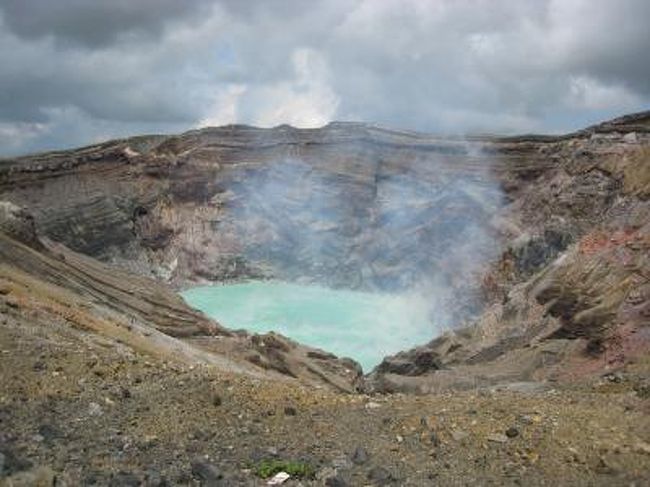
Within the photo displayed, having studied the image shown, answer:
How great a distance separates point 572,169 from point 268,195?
55.9 feet

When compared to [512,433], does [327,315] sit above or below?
above

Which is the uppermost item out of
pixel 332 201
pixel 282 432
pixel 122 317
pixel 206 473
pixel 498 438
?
pixel 332 201

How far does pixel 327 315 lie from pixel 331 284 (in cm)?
840

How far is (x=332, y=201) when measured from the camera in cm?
4697

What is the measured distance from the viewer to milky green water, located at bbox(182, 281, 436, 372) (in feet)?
106

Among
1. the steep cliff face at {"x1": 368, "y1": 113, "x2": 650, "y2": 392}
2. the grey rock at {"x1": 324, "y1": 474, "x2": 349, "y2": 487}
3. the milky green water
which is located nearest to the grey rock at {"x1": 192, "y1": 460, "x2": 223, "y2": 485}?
the grey rock at {"x1": 324, "y1": 474, "x2": 349, "y2": 487}


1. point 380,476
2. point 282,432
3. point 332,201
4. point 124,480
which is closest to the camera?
point 124,480

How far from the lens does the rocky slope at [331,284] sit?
9461 mm

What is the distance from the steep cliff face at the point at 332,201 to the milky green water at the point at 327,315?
1474 millimetres

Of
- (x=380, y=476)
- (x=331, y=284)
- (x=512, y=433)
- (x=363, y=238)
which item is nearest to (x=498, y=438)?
(x=512, y=433)

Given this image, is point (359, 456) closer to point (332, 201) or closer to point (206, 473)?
point (206, 473)

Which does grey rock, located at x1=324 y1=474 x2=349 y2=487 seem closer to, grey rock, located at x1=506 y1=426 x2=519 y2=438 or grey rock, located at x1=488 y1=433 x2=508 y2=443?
grey rock, located at x1=488 y1=433 x2=508 y2=443

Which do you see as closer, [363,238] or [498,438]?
[498,438]

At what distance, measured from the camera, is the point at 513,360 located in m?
18.8
